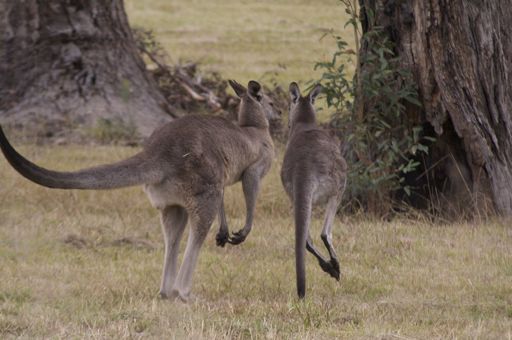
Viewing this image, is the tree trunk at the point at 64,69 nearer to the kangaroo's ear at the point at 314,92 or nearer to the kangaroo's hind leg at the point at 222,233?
the kangaroo's ear at the point at 314,92

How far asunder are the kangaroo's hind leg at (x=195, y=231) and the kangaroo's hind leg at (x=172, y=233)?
0.64 feet

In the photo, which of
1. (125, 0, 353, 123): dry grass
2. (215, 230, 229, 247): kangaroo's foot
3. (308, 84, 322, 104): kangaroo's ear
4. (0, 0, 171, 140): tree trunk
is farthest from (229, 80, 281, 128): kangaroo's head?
(125, 0, 353, 123): dry grass

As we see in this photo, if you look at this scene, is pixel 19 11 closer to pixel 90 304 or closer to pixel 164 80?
pixel 164 80

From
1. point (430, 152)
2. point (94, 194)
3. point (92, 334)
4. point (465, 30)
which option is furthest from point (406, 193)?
point (92, 334)

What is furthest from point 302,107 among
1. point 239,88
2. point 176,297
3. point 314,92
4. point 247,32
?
point 247,32

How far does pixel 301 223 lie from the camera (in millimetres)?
7043

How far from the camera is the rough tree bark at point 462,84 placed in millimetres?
9859

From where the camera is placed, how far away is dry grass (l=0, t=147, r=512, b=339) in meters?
6.23

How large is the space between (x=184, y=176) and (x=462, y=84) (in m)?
3.75

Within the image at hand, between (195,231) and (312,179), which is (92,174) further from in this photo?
(312,179)

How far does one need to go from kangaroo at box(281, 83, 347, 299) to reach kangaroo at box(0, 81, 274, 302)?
371mm

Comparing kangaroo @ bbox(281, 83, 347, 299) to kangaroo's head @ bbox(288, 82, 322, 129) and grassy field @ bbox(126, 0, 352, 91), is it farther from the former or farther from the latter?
grassy field @ bbox(126, 0, 352, 91)

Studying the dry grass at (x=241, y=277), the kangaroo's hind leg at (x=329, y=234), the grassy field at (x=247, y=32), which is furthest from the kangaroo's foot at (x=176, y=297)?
the grassy field at (x=247, y=32)

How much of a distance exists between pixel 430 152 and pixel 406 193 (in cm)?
43
